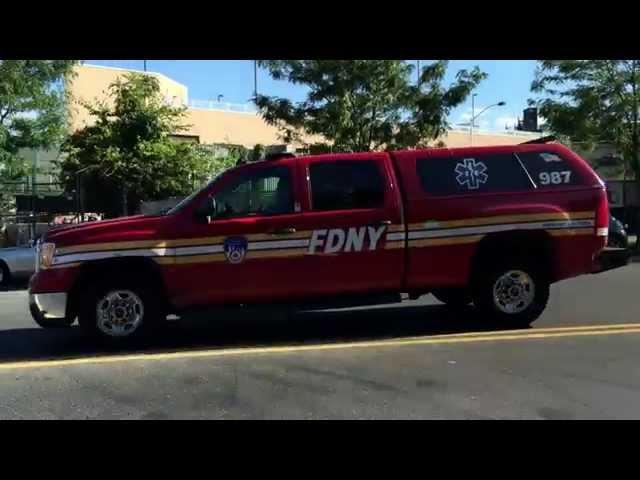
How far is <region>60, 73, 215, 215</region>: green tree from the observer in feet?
68.2

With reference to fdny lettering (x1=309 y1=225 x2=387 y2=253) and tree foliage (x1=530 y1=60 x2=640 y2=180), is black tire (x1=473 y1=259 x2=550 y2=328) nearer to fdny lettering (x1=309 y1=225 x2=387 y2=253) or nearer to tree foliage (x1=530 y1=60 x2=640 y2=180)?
fdny lettering (x1=309 y1=225 x2=387 y2=253)

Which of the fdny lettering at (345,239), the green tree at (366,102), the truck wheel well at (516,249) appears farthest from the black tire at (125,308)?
the green tree at (366,102)

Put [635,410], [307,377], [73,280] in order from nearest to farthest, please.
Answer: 1. [635,410]
2. [307,377]
3. [73,280]

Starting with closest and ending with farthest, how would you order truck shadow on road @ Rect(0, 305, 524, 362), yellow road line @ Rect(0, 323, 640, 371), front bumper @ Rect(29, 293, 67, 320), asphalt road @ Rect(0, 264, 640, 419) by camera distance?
1. asphalt road @ Rect(0, 264, 640, 419)
2. yellow road line @ Rect(0, 323, 640, 371)
3. front bumper @ Rect(29, 293, 67, 320)
4. truck shadow on road @ Rect(0, 305, 524, 362)

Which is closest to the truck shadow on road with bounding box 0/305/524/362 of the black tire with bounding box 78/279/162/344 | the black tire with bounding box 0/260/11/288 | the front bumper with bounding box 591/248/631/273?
the black tire with bounding box 78/279/162/344

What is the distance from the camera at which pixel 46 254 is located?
21.9 feet

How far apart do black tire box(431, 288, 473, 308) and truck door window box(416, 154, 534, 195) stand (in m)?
1.16

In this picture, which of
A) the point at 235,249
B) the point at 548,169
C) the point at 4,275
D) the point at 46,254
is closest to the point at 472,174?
the point at 548,169

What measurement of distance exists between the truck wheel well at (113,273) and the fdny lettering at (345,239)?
1630 mm

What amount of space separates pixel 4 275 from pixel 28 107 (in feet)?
19.2

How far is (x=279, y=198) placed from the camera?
6.98 m
